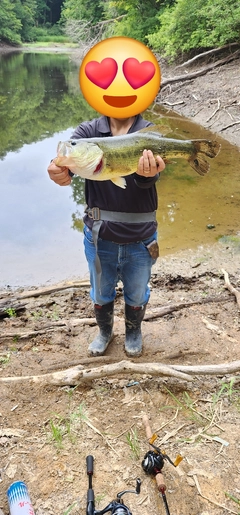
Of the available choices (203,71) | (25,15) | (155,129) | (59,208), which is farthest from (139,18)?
(25,15)

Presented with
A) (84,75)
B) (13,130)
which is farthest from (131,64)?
(13,130)

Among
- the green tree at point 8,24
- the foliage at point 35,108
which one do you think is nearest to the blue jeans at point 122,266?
the foliage at point 35,108

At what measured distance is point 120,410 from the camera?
8.40 feet

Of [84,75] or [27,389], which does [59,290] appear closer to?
[27,389]

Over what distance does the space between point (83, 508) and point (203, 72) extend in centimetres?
1708

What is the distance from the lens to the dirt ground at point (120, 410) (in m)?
2.01

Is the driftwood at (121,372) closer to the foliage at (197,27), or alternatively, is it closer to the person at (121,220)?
the person at (121,220)

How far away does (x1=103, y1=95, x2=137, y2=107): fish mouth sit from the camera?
241 centimetres

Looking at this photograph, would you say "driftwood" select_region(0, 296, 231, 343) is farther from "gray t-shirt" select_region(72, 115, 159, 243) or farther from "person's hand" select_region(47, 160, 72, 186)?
"person's hand" select_region(47, 160, 72, 186)

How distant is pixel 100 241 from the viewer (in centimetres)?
273

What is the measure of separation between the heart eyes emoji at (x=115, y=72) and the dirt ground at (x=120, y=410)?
1883mm

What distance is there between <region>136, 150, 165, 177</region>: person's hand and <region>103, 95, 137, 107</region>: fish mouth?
15.1 inches

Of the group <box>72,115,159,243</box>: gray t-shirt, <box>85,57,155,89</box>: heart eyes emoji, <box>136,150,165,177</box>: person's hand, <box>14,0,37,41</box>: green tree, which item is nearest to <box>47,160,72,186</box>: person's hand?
<box>72,115,159,243</box>: gray t-shirt

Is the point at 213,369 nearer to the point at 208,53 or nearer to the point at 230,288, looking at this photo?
the point at 230,288
